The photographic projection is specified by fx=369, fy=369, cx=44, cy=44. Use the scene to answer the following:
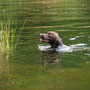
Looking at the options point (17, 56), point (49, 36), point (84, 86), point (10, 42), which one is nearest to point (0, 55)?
point (17, 56)

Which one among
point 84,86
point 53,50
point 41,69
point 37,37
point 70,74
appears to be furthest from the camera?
point 37,37

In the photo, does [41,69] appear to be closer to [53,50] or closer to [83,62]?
[83,62]

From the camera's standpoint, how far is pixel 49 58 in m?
11.1

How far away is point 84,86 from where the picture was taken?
732 centimetres

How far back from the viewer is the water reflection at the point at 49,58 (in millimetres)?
10189

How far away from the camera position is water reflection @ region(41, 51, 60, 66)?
10189 mm

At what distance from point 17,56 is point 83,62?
2.31m

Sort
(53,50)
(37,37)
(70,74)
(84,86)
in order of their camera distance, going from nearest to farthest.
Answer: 1. (84,86)
2. (70,74)
3. (53,50)
4. (37,37)

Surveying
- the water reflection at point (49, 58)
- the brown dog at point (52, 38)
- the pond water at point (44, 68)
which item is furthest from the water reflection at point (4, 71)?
the brown dog at point (52, 38)

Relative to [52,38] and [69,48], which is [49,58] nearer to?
[69,48]

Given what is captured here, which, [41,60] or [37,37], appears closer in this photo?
[41,60]

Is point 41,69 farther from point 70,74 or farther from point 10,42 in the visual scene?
point 10,42

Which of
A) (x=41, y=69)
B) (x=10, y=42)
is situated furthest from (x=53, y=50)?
(x=41, y=69)

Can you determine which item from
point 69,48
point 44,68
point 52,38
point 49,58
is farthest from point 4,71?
point 52,38
